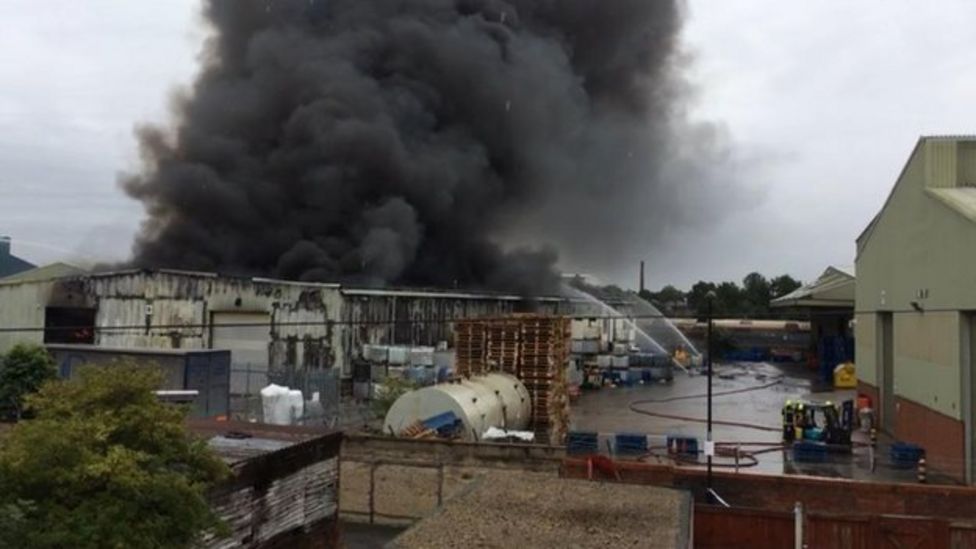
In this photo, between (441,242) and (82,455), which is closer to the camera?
(82,455)

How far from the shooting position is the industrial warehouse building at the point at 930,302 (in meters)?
17.7

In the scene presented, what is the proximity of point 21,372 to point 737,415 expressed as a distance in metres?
22.0

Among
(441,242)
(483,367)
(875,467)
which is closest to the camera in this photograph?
(875,467)

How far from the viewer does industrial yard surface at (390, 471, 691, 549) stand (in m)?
10.6

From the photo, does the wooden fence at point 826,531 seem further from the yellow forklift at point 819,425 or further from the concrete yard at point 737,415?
the yellow forklift at point 819,425

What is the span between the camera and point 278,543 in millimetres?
11016

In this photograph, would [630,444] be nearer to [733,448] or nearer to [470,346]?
[733,448]

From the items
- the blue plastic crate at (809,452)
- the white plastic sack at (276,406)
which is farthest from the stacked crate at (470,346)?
the blue plastic crate at (809,452)

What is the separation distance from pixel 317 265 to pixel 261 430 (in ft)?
90.0

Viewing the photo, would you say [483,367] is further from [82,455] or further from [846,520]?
[82,455]

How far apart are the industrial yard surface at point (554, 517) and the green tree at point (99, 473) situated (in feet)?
11.6

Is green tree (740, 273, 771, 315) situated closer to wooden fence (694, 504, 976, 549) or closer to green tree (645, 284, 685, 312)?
green tree (645, 284, 685, 312)

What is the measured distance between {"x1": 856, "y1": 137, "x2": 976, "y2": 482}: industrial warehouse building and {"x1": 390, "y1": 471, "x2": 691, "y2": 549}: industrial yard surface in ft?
22.9

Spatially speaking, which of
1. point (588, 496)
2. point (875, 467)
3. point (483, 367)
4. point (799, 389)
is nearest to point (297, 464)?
point (588, 496)
